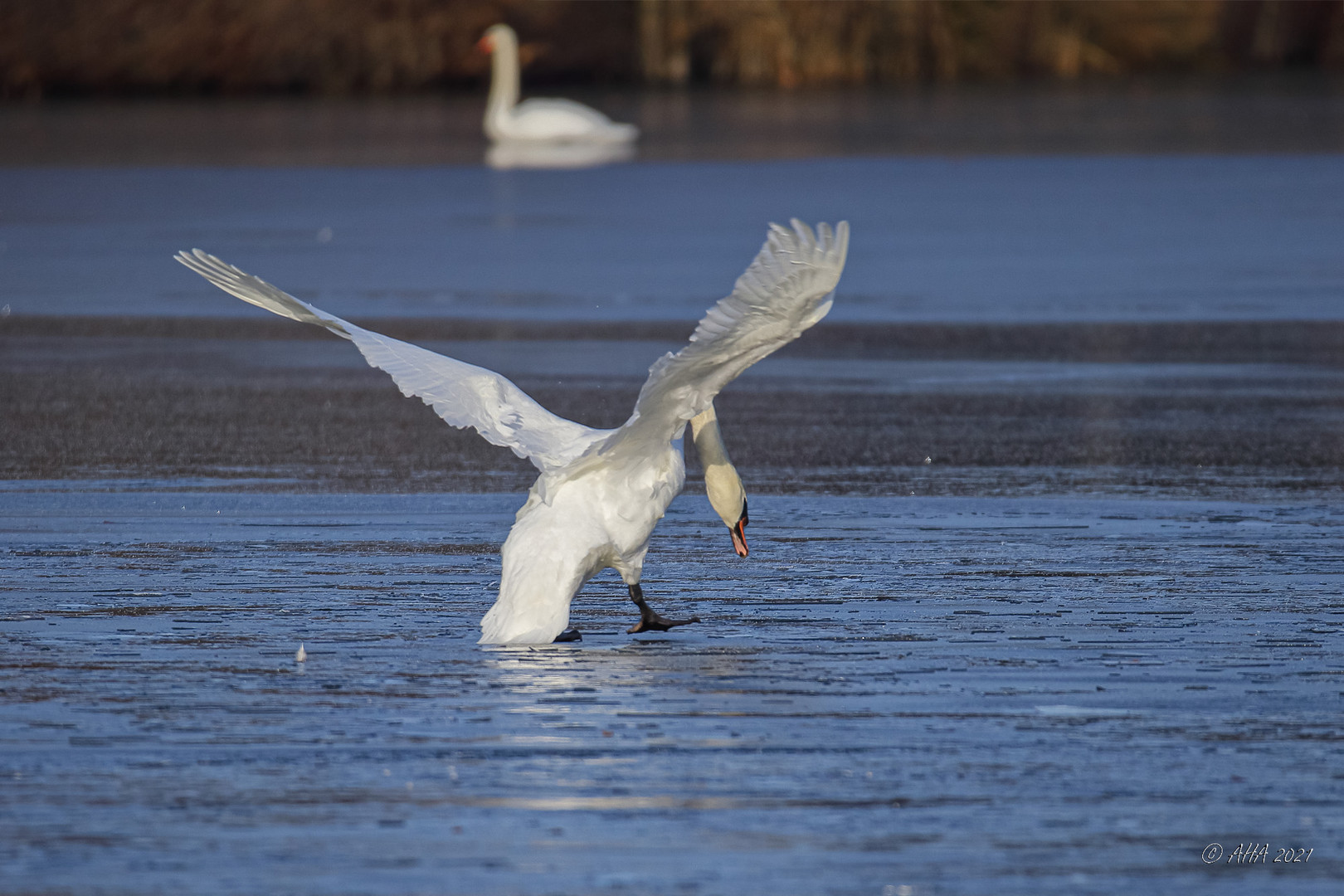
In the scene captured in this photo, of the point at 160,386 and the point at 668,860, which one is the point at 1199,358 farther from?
the point at 668,860

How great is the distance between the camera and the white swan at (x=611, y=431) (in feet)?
16.5

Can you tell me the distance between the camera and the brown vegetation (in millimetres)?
34938

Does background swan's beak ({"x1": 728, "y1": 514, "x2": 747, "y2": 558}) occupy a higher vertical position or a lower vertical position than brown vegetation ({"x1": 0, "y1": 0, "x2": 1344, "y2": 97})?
higher

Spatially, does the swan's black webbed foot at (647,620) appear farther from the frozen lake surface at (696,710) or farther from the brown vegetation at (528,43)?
the brown vegetation at (528,43)

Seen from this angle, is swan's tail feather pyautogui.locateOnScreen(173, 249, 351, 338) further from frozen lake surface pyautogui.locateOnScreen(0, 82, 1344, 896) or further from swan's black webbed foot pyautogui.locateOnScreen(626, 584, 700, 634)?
swan's black webbed foot pyautogui.locateOnScreen(626, 584, 700, 634)

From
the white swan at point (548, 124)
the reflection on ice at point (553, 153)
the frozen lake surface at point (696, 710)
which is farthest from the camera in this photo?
the white swan at point (548, 124)

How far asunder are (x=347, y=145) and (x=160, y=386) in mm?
14776

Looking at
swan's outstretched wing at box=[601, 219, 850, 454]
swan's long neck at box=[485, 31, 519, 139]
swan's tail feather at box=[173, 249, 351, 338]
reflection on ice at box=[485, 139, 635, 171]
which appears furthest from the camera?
swan's long neck at box=[485, 31, 519, 139]

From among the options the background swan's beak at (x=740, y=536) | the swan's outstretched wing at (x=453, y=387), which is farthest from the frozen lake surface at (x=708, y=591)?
the swan's outstretched wing at (x=453, y=387)

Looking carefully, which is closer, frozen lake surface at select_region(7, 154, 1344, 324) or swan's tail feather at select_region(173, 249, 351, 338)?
swan's tail feather at select_region(173, 249, 351, 338)

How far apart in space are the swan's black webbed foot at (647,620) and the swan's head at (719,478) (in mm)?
254

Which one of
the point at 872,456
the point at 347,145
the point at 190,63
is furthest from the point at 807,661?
the point at 190,63

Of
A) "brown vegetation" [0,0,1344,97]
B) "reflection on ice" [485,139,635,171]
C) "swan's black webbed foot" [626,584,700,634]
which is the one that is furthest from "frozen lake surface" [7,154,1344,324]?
"brown vegetation" [0,0,1344,97]

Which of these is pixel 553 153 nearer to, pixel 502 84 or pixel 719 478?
pixel 502 84
